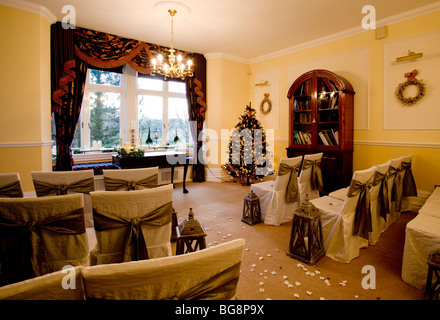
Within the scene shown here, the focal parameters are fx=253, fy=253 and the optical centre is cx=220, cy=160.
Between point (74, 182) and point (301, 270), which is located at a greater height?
point (74, 182)

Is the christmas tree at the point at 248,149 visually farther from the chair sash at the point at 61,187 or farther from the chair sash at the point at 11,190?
the chair sash at the point at 11,190

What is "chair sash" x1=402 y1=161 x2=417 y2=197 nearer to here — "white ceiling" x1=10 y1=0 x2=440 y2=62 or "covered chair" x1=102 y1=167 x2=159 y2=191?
"white ceiling" x1=10 y1=0 x2=440 y2=62

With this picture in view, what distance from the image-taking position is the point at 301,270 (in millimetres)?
2322

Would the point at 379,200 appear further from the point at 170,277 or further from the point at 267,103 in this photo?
the point at 267,103

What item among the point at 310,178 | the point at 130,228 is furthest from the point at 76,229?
the point at 310,178

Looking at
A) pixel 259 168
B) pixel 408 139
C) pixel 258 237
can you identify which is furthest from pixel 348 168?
pixel 258 237

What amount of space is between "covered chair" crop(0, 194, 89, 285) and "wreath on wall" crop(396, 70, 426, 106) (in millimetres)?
4723

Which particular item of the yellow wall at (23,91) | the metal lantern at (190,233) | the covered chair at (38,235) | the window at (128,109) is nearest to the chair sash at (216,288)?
the metal lantern at (190,233)

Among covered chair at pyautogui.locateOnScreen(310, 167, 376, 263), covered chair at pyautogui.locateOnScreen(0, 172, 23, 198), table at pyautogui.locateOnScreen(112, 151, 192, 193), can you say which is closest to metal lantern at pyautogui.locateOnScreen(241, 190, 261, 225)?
covered chair at pyautogui.locateOnScreen(310, 167, 376, 263)

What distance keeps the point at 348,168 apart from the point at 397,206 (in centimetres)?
123

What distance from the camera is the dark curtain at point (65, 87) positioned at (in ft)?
14.0

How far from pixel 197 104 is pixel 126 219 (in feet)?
16.2

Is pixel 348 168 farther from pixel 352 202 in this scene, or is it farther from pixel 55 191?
pixel 55 191

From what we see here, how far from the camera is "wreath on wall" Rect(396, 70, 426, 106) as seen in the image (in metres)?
3.89
